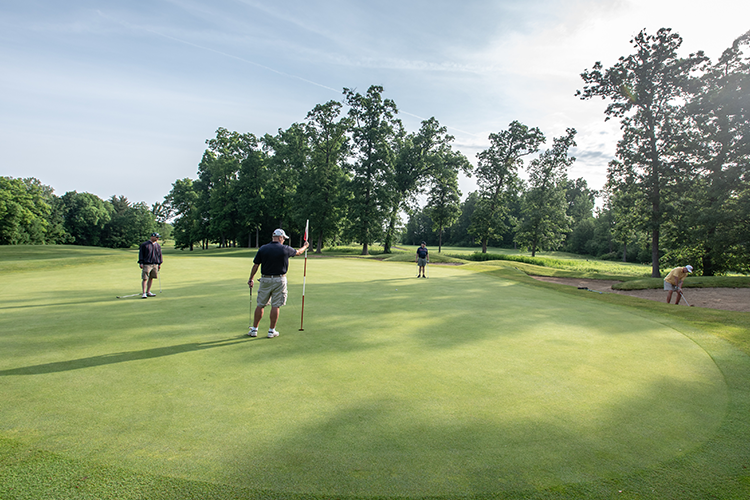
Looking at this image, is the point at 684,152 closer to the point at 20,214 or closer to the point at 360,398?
the point at 360,398

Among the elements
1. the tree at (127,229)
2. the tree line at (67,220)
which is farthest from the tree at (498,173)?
the tree at (127,229)

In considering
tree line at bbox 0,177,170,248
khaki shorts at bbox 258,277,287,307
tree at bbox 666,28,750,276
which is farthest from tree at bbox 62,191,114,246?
tree at bbox 666,28,750,276

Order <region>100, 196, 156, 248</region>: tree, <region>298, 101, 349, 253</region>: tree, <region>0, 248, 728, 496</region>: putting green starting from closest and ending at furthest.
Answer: <region>0, 248, 728, 496</region>: putting green, <region>298, 101, 349, 253</region>: tree, <region>100, 196, 156, 248</region>: tree

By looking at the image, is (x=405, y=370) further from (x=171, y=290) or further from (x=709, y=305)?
(x=709, y=305)

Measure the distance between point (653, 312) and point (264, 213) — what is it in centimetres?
5431

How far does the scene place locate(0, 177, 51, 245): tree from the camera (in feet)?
200

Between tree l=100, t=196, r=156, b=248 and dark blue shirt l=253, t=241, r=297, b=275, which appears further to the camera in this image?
tree l=100, t=196, r=156, b=248

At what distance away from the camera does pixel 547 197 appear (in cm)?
4959

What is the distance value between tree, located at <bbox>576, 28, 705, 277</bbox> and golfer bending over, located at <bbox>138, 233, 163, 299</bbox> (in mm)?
33213

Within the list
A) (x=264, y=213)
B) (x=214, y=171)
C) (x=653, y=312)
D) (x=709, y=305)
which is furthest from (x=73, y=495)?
(x=214, y=171)

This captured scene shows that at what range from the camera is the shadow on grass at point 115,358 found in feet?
18.2

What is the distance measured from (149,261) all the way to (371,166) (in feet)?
124

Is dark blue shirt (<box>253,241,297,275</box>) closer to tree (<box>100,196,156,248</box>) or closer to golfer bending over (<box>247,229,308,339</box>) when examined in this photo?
golfer bending over (<box>247,229,308,339</box>)

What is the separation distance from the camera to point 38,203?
72625 millimetres
